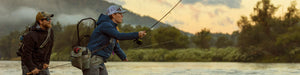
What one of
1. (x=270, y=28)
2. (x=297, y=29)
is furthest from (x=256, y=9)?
(x=297, y=29)

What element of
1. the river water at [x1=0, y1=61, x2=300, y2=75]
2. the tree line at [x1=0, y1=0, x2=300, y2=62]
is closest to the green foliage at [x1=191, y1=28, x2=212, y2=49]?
the tree line at [x1=0, y1=0, x2=300, y2=62]

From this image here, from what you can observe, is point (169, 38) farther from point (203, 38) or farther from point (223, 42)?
point (223, 42)

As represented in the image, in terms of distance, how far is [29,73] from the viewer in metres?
5.09

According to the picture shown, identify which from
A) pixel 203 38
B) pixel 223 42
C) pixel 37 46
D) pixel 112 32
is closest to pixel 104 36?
pixel 112 32

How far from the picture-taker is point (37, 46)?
509 cm

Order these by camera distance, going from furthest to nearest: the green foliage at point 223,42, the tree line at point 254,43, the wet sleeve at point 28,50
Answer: the green foliage at point 223,42
the tree line at point 254,43
the wet sleeve at point 28,50

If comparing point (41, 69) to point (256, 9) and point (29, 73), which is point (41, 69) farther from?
point (256, 9)

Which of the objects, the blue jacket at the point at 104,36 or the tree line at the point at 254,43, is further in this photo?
the tree line at the point at 254,43

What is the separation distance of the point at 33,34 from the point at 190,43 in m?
52.1

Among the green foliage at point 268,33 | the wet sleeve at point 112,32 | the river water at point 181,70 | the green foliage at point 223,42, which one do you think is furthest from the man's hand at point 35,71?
the green foliage at point 223,42

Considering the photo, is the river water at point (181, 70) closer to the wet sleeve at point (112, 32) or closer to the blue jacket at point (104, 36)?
the blue jacket at point (104, 36)

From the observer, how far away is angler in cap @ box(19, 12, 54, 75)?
4996mm

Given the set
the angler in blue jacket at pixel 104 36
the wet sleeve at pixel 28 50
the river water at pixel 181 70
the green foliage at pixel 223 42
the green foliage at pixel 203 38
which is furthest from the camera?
the green foliage at pixel 223 42

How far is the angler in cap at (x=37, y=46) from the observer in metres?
5.00
